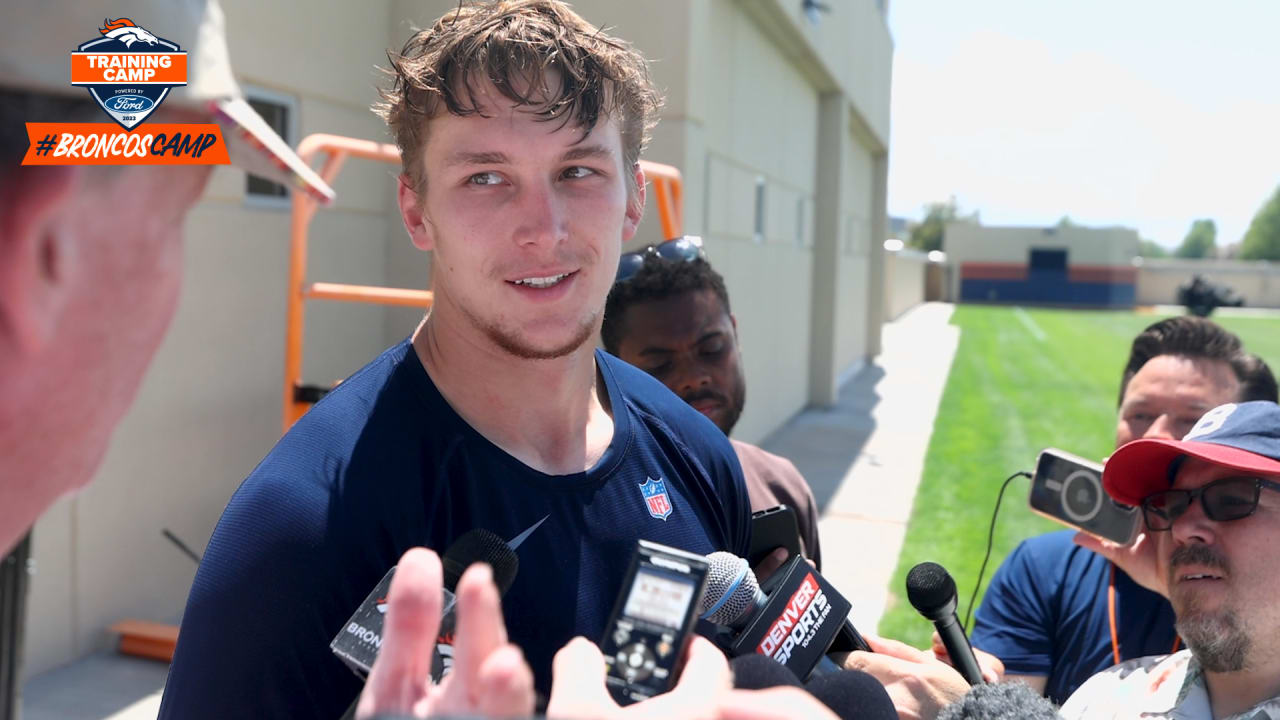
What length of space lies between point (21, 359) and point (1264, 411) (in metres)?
2.68

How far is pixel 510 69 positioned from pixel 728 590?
3.09 ft

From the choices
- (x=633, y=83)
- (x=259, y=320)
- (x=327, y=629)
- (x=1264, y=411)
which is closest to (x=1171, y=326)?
(x=1264, y=411)

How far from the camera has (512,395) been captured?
74.9 inches

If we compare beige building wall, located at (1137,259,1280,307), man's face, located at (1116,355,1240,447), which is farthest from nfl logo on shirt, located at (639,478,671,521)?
beige building wall, located at (1137,259,1280,307)

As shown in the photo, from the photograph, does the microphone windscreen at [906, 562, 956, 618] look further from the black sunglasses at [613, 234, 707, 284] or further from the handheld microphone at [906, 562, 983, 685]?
the black sunglasses at [613, 234, 707, 284]

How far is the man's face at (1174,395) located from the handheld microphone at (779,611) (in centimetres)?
202

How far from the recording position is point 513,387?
1906 mm

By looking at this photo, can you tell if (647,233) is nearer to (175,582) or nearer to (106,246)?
(175,582)

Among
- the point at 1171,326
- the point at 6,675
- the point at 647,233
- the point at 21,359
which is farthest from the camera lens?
the point at 647,233

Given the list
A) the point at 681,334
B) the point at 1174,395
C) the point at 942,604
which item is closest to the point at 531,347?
the point at 942,604

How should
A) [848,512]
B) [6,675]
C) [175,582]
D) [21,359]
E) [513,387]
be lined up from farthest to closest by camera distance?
[848,512]
[175,582]
[513,387]
[6,675]
[21,359]

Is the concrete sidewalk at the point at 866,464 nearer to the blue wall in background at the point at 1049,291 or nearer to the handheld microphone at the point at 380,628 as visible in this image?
the handheld microphone at the point at 380,628

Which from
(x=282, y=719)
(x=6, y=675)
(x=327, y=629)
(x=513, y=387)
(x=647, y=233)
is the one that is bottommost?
(x=282, y=719)

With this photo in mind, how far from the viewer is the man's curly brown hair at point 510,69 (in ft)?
5.93
